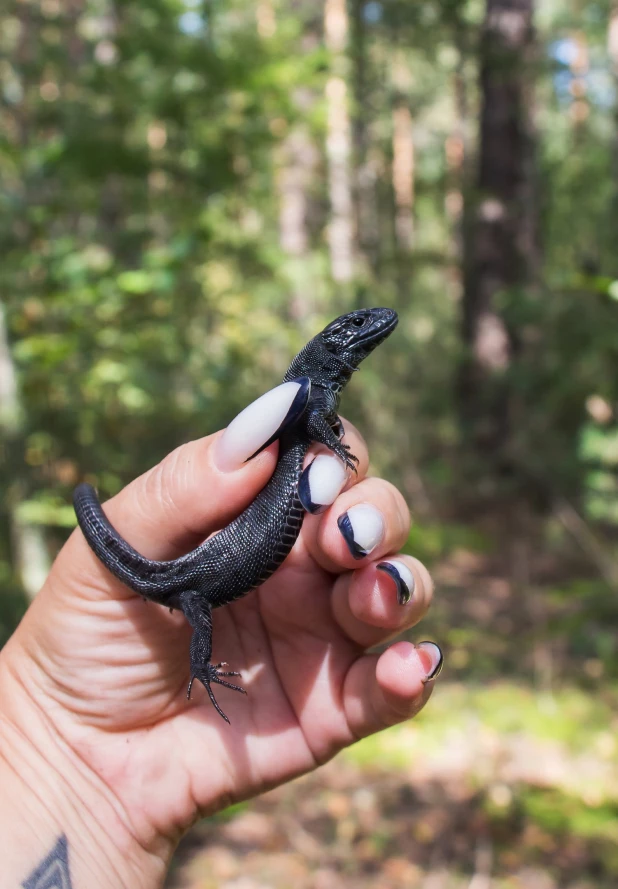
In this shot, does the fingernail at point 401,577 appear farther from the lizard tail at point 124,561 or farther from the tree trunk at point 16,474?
the tree trunk at point 16,474

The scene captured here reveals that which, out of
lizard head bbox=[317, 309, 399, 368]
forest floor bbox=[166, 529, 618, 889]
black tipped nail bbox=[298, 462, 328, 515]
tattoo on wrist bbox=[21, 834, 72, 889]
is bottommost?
forest floor bbox=[166, 529, 618, 889]

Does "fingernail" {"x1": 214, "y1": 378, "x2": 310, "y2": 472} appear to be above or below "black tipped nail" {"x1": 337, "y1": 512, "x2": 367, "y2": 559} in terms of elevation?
above

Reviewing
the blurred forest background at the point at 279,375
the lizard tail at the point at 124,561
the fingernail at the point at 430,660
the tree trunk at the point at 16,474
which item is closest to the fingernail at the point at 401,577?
the fingernail at the point at 430,660

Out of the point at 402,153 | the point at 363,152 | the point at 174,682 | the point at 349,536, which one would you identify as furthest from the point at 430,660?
the point at 402,153

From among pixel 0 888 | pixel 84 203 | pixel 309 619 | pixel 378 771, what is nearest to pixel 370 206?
pixel 84 203

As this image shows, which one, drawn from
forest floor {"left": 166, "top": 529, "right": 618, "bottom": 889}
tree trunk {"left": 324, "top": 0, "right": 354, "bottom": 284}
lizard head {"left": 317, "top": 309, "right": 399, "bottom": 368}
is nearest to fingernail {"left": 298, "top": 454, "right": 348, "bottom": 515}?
lizard head {"left": 317, "top": 309, "right": 399, "bottom": 368}

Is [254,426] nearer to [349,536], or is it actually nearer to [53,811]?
[349,536]

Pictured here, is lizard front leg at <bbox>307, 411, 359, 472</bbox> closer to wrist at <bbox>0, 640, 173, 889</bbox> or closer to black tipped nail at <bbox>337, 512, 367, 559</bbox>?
black tipped nail at <bbox>337, 512, 367, 559</bbox>
